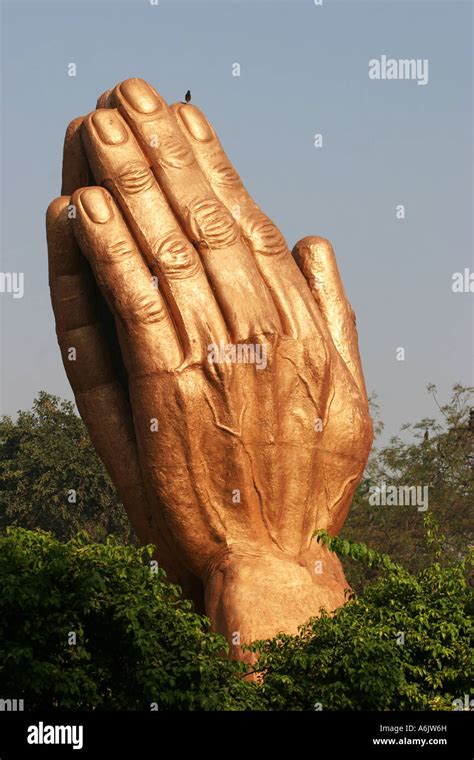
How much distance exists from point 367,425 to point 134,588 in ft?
12.8

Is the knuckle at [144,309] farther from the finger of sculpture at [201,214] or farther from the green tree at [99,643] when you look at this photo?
the green tree at [99,643]

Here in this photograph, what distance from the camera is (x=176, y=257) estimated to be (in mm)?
12750

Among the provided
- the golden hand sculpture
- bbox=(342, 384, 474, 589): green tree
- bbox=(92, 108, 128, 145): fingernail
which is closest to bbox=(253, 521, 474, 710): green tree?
the golden hand sculpture

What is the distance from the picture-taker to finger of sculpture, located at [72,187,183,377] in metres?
12.5

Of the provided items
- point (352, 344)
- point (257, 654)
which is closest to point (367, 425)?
point (352, 344)

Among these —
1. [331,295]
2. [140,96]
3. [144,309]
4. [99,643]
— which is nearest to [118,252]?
[144,309]

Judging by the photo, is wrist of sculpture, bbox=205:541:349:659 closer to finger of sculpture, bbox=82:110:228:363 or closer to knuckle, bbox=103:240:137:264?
finger of sculpture, bbox=82:110:228:363

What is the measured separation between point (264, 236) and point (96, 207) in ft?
5.76

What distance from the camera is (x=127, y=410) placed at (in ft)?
44.2

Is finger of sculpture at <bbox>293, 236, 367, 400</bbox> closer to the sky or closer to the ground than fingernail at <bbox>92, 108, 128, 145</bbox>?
closer to the ground

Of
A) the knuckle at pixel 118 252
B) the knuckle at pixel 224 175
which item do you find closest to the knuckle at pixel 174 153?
the knuckle at pixel 224 175

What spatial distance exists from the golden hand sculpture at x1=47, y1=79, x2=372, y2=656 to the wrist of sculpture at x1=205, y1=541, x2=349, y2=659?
0.01m

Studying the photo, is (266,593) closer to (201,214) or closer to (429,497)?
(201,214)

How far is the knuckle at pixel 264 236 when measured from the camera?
526 inches
